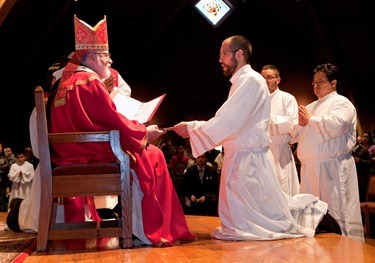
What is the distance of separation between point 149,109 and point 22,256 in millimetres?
1292

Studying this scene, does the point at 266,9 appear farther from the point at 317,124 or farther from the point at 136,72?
the point at 317,124

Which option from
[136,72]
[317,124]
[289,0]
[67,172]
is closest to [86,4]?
[136,72]

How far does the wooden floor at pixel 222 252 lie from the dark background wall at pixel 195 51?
10.4m

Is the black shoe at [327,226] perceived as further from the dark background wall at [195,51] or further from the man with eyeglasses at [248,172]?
the dark background wall at [195,51]

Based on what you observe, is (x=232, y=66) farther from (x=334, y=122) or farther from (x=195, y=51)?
(x=195, y=51)

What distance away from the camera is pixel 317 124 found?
5203 millimetres

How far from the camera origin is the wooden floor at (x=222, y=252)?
3365mm

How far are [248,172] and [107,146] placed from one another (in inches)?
41.8

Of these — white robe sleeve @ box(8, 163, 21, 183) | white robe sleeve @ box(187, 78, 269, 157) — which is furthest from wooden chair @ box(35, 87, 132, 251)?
white robe sleeve @ box(8, 163, 21, 183)

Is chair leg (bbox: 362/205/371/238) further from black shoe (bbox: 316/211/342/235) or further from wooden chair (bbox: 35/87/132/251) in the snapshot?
wooden chair (bbox: 35/87/132/251)

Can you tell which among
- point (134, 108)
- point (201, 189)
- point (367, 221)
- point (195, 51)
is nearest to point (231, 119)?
point (134, 108)

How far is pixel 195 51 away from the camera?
1675 cm

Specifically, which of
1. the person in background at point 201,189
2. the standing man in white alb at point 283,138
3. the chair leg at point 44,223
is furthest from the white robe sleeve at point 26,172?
the chair leg at point 44,223

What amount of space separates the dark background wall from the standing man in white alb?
862cm
